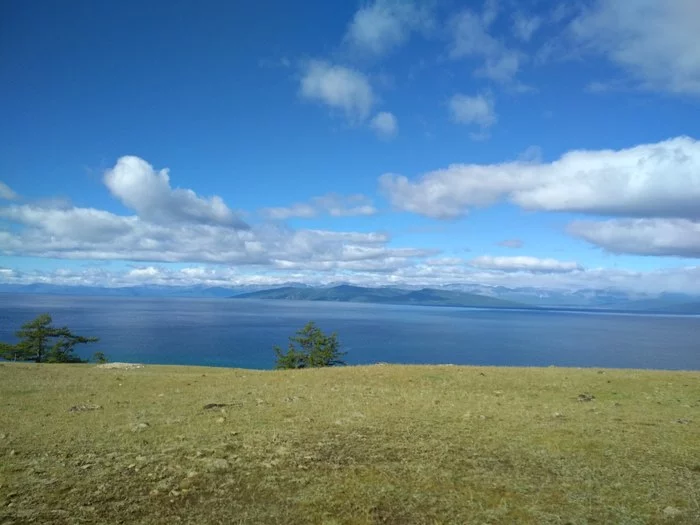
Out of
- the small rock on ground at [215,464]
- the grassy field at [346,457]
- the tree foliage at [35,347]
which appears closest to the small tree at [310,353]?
the tree foliage at [35,347]

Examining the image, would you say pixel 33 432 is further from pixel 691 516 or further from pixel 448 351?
pixel 448 351

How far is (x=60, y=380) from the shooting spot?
2541cm

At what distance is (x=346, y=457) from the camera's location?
39.5 ft

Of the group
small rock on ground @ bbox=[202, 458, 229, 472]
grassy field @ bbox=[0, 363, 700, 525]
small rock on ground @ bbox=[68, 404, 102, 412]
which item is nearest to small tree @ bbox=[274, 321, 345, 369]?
grassy field @ bbox=[0, 363, 700, 525]

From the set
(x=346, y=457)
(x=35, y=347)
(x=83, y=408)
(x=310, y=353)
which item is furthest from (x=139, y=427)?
(x=35, y=347)

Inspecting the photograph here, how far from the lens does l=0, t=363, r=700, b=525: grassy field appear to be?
358 inches

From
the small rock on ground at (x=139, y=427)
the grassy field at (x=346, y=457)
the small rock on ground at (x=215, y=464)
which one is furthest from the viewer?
the small rock on ground at (x=139, y=427)

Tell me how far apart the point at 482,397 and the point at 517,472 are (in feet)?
33.7

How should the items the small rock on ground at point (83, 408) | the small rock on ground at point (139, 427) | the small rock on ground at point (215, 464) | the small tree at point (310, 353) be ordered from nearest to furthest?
1. the small rock on ground at point (215, 464)
2. the small rock on ground at point (139, 427)
3. the small rock on ground at point (83, 408)
4. the small tree at point (310, 353)

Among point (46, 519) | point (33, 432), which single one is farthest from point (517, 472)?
point (33, 432)

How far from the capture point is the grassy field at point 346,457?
9.09m

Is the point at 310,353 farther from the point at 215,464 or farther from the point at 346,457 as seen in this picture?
the point at 215,464

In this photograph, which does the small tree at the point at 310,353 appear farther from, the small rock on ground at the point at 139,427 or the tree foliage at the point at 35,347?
the small rock on ground at the point at 139,427

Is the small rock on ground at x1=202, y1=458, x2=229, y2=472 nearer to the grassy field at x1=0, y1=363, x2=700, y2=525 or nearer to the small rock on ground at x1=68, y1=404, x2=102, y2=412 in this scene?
the grassy field at x1=0, y1=363, x2=700, y2=525
